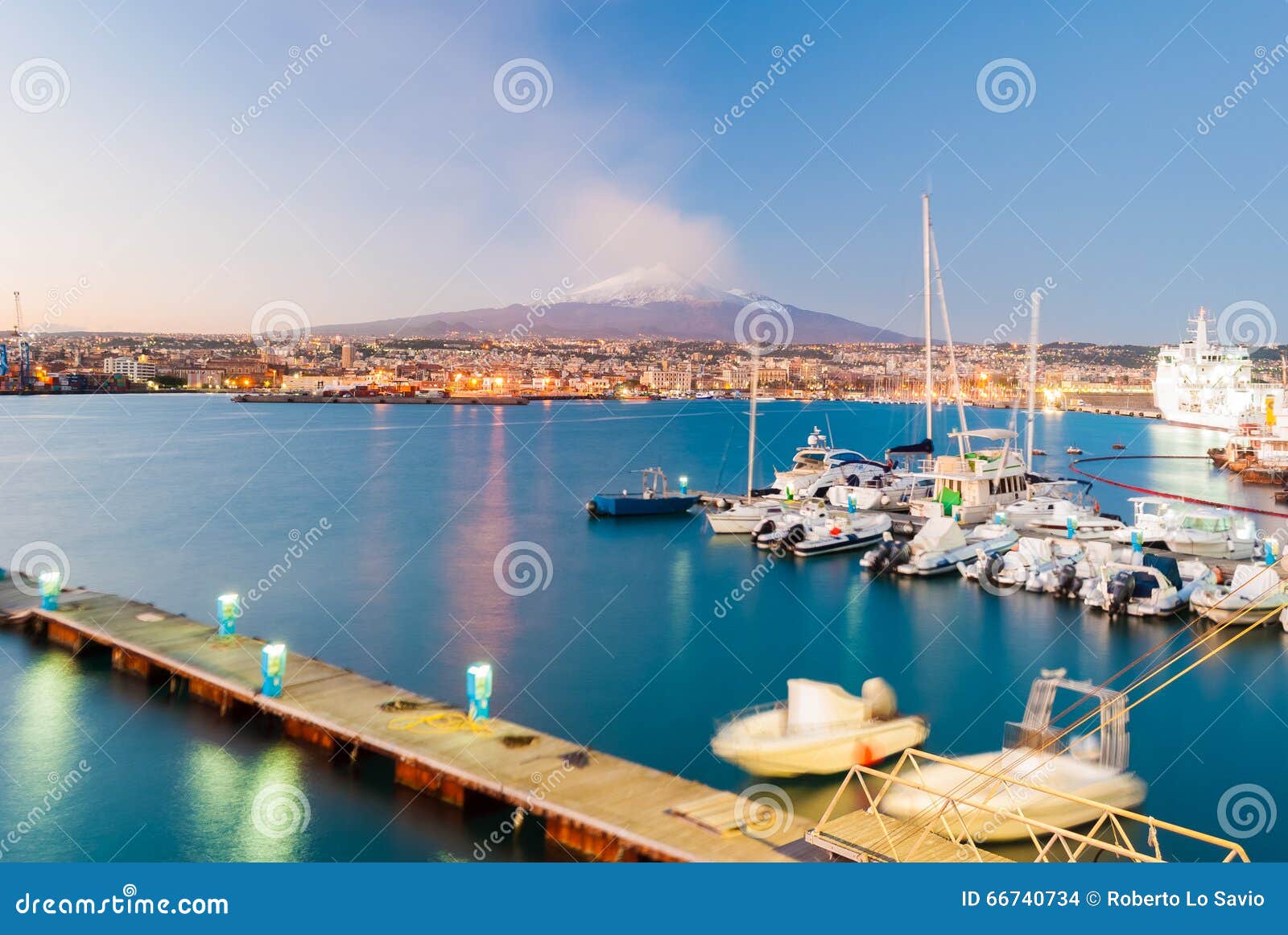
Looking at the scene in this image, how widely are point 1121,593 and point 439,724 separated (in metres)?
10.6

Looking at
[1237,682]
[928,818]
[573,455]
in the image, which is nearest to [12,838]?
[928,818]

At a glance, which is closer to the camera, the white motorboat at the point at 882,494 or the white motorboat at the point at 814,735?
the white motorboat at the point at 814,735

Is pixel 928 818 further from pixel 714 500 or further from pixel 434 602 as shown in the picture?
pixel 714 500

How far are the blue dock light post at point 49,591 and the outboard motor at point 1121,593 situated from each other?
1547 cm

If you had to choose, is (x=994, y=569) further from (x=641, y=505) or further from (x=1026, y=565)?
(x=641, y=505)

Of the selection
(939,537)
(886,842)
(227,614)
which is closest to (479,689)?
(886,842)

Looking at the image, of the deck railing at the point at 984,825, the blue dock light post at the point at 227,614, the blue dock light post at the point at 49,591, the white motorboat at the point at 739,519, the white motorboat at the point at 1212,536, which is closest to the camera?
the deck railing at the point at 984,825

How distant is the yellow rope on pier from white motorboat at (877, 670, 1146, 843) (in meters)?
3.56

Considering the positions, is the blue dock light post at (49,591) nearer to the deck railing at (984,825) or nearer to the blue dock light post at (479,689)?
the blue dock light post at (479,689)

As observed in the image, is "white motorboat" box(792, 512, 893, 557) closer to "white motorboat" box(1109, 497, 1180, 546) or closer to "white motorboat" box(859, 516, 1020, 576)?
"white motorboat" box(859, 516, 1020, 576)

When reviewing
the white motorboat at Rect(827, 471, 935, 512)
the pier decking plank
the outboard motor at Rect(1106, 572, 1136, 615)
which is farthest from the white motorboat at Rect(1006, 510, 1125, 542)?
the pier decking plank

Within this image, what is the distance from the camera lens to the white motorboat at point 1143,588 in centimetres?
1327

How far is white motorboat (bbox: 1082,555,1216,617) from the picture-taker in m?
13.3

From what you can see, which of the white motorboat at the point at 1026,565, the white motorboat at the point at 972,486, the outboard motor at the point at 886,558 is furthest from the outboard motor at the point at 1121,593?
the white motorboat at the point at 972,486
